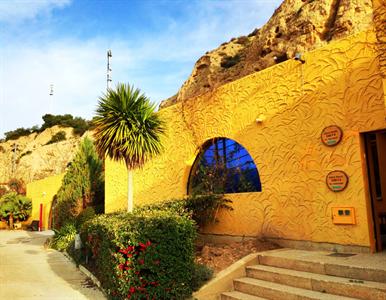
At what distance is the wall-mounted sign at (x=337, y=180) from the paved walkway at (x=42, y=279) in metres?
4.89

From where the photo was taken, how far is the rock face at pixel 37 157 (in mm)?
45931

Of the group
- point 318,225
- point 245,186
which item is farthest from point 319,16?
point 318,225

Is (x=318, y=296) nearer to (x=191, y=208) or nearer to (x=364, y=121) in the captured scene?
(x=364, y=121)

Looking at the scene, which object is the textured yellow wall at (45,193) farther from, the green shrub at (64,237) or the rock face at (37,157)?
the rock face at (37,157)

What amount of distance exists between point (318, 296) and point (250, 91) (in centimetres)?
529

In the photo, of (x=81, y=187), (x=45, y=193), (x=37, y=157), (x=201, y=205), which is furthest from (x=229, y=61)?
(x=37, y=157)

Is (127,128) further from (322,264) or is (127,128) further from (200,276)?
(322,264)

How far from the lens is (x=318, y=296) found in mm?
4668

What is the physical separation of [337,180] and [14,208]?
26.5 metres

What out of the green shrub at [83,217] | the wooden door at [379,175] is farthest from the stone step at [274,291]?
the green shrub at [83,217]

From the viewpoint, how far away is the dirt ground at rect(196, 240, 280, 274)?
6.72 metres

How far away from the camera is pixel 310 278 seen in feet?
16.7

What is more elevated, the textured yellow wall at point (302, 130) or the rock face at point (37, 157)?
the rock face at point (37, 157)

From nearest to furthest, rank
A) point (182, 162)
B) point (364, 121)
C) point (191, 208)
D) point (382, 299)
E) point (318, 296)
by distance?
point (382, 299), point (318, 296), point (364, 121), point (191, 208), point (182, 162)
